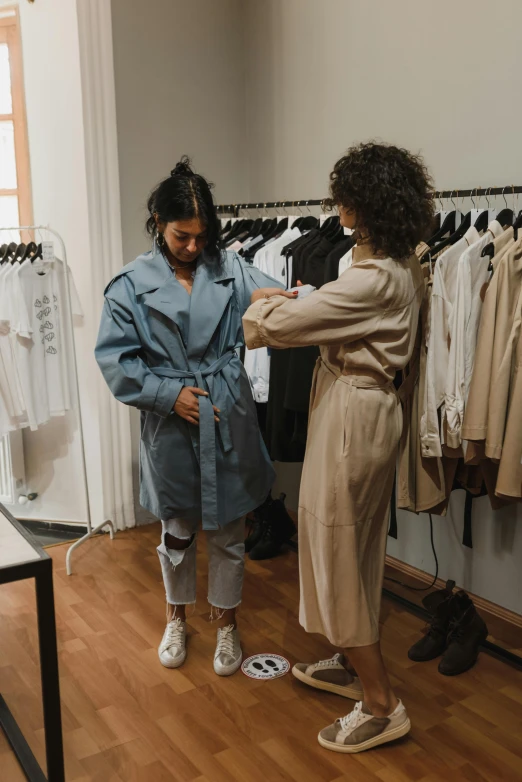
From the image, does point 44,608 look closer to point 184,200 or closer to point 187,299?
point 187,299

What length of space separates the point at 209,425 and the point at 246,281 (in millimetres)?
461

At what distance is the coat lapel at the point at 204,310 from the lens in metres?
2.23

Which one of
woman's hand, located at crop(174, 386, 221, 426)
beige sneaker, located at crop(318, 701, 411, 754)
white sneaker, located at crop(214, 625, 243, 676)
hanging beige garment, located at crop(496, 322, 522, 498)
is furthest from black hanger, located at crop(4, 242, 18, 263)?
beige sneaker, located at crop(318, 701, 411, 754)

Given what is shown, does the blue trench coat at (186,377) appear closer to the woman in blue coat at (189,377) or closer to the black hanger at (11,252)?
the woman in blue coat at (189,377)

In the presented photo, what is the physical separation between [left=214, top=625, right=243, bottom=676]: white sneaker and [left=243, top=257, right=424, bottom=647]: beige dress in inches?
19.9

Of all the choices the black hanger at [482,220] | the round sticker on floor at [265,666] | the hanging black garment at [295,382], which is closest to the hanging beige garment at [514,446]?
the black hanger at [482,220]

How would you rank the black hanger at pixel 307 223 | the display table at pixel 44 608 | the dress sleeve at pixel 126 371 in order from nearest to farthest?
the display table at pixel 44 608 < the dress sleeve at pixel 126 371 < the black hanger at pixel 307 223

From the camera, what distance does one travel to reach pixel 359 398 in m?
1.89

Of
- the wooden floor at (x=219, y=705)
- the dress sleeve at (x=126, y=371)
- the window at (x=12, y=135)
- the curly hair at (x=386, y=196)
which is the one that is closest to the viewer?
the curly hair at (x=386, y=196)

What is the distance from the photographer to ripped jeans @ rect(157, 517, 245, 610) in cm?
238

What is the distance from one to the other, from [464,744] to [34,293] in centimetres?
244

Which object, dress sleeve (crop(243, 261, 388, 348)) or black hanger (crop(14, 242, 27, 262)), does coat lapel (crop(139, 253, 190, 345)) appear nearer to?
dress sleeve (crop(243, 261, 388, 348))

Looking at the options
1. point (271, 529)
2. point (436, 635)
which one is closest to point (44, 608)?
point (436, 635)

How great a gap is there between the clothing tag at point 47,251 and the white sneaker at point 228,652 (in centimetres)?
179
